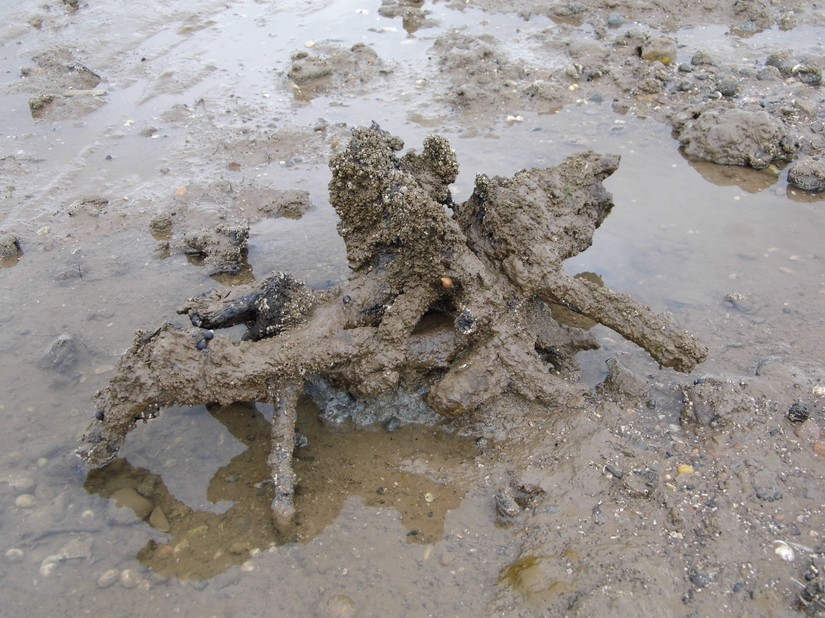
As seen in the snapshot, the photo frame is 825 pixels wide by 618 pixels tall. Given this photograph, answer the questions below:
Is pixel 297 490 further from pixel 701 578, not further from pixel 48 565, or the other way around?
pixel 701 578

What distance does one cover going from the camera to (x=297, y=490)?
3.97m

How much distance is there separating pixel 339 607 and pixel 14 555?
1.96m

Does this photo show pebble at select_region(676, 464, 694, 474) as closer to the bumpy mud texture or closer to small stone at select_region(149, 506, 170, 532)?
the bumpy mud texture

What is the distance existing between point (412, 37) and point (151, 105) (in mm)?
4119

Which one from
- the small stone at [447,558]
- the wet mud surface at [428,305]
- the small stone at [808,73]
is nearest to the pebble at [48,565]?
the wet mud surface at [428,305]

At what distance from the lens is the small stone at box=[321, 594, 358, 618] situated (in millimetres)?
3346

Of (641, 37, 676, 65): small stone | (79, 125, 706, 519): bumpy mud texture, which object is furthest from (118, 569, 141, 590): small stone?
(641, 37, 676, 65): small stone

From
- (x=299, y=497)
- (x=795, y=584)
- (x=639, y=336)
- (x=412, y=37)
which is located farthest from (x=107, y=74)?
(x=795, y=584)

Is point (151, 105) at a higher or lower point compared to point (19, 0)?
lower

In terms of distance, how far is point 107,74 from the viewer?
8828 millimetres

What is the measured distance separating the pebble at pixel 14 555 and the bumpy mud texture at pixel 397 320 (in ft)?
2.06

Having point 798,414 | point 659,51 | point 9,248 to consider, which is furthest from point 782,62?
point 9,248

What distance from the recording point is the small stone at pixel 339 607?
3346 mm

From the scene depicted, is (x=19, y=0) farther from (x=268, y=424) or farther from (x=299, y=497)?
(x=299, y=497)
